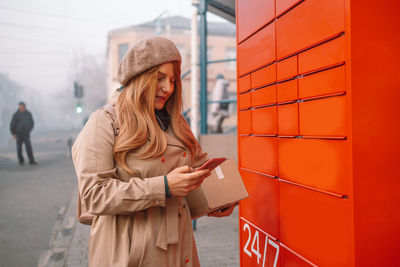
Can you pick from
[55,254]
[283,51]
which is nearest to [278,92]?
[283,51]

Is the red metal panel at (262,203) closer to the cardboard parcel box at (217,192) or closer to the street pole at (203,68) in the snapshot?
the cardboard parcel box at (217,192)

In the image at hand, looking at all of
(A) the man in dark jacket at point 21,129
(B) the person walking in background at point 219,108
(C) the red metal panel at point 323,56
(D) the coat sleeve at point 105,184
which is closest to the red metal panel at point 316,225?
(C) the red metal panel at point 323,56

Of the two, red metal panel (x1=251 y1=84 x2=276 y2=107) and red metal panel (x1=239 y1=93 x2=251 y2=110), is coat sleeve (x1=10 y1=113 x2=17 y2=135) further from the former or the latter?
red metal panel (x1=251 y1=84 x2=276 y2=107)

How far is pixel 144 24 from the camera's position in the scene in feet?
97.1

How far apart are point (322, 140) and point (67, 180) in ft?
26.1

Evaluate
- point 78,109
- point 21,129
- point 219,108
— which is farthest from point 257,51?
point 78,109

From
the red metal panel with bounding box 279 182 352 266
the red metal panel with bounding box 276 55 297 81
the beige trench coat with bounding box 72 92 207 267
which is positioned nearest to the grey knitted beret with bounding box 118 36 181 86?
the beige trench coat with bounding box 72 92 207 267

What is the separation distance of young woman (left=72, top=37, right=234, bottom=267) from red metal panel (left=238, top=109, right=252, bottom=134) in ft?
2.23

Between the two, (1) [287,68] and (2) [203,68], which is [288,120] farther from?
(2) [203,68]

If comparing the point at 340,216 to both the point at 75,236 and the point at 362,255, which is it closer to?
the point at 362,255

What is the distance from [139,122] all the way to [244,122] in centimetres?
93

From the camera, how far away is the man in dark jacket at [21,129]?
35.1ft

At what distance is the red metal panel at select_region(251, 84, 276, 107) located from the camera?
1.83 meters

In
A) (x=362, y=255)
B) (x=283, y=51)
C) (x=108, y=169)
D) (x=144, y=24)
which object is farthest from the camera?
(x=144, y=24)
